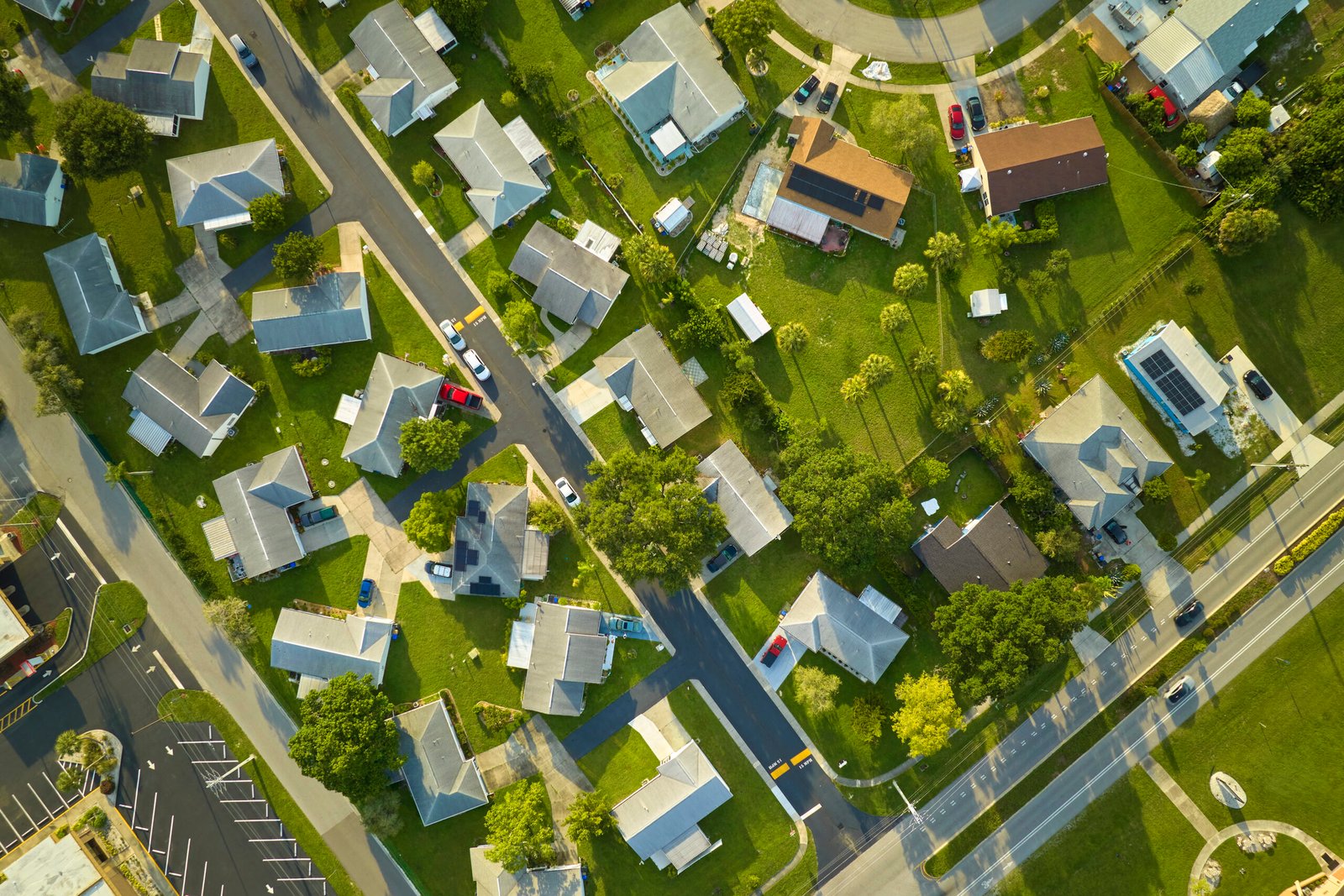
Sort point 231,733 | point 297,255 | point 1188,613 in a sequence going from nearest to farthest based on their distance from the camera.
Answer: point 297,255
point 1188,613
point 231,733

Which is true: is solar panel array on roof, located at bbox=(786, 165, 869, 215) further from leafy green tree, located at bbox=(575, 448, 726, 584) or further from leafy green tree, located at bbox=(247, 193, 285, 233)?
leafy green tree, located at bbox=(247, 193, 285, 233)

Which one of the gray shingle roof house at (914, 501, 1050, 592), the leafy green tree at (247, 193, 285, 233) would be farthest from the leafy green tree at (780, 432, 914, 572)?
the leafy green tree at (247, 193, 285, 233)

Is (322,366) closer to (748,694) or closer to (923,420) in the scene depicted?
(748,694)

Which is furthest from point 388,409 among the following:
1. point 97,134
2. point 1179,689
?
point 1179,689

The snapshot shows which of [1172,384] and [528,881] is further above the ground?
[1172,384]

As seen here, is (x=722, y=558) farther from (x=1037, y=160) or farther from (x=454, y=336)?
(x=1037, y=160)

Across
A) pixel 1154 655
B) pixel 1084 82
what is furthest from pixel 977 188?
pixel 1154 655
